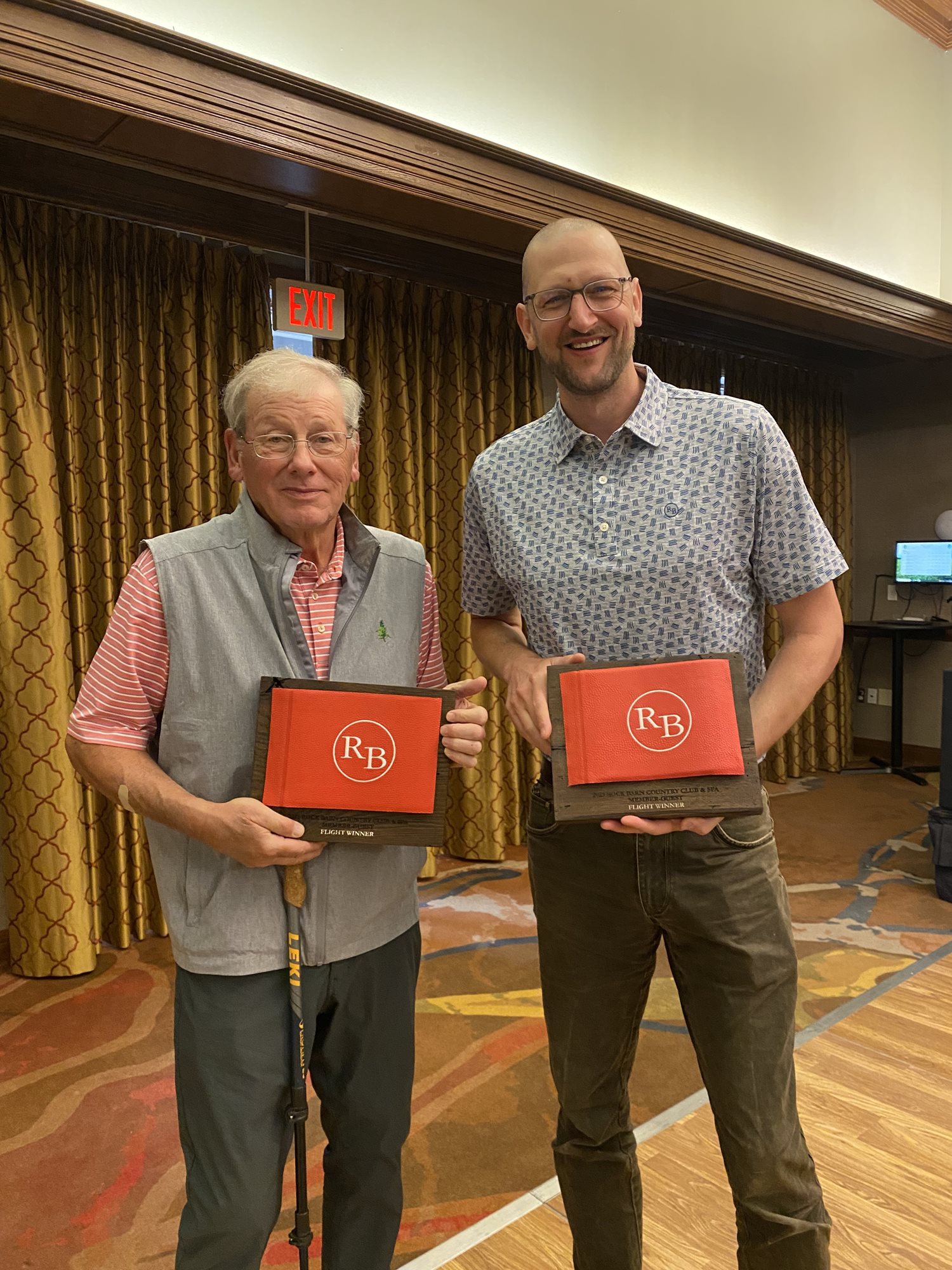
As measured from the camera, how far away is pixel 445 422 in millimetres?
3967

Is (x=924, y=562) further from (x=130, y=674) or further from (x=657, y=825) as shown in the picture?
(x=130, y=674)

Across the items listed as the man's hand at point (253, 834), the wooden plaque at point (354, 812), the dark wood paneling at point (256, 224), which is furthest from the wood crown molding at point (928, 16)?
the man's hand at point (253, 834)

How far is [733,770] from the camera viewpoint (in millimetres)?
1146

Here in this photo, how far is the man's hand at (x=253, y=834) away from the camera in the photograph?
110cm

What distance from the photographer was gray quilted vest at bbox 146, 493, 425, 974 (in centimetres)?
117

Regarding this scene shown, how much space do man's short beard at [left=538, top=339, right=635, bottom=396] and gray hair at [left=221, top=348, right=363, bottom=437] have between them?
283mm

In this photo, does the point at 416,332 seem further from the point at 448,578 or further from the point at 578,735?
the point at 578,735

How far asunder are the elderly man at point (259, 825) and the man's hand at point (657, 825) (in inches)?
8.3

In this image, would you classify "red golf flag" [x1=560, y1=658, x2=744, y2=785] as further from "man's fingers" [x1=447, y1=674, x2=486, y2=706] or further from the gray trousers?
the gray trousers

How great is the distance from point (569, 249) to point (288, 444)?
0.47 m

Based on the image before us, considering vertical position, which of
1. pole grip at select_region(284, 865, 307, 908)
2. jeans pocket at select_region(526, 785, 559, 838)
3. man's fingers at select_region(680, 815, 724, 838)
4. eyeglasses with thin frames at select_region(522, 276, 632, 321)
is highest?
eyeglasses with thin frames at select_region(522, 276, 632, 321)

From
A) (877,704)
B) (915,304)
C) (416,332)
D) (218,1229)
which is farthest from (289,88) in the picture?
(877,704)

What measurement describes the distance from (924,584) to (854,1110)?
13.7 ft

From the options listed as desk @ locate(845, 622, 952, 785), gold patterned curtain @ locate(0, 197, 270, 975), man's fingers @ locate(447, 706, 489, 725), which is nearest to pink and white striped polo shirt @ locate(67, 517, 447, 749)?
man's fingers @ locate(447, 706, 489, 725)
